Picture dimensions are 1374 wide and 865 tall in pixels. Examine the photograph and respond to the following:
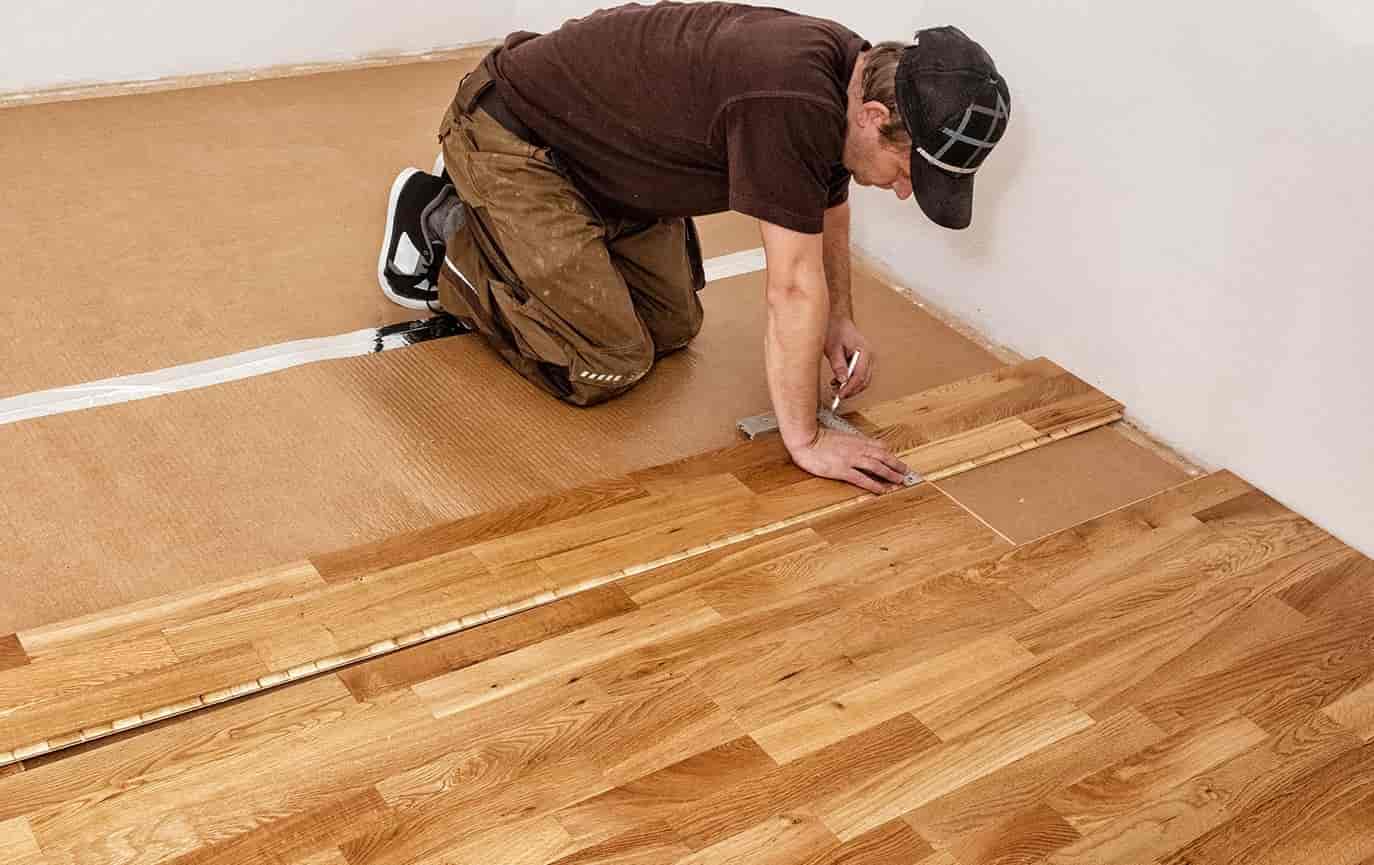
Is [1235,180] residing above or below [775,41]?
below

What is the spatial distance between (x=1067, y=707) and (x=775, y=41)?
3.71ft

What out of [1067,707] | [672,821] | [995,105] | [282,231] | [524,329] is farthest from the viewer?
[282,231]

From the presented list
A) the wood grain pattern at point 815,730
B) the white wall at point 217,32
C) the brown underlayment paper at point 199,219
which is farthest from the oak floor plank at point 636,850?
the white wall at point 217,32

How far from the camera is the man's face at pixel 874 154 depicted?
7.47 feet

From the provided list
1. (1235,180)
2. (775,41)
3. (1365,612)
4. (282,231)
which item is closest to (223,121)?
(282,231)

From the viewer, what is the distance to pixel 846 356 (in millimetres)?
2801

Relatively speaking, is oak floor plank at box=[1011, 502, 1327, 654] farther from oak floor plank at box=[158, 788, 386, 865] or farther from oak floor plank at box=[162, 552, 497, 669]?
oak floor plank at box=[158, 788, 386, 865]

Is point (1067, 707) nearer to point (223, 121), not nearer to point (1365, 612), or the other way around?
point (1365, 612)

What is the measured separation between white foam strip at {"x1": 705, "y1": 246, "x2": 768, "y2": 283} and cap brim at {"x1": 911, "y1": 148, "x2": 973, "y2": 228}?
1.06m

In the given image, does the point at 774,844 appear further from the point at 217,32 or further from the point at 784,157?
the point at 217,32

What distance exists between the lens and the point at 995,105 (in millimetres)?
2248

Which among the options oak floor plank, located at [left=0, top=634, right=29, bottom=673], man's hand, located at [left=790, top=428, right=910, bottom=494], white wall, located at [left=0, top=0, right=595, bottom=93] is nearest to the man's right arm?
man's hand, located at [left=790, top=428, right=910, bottom=494]

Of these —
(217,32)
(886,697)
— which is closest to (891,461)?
(886,697)

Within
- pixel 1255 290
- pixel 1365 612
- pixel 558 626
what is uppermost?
pixel 1255 290
